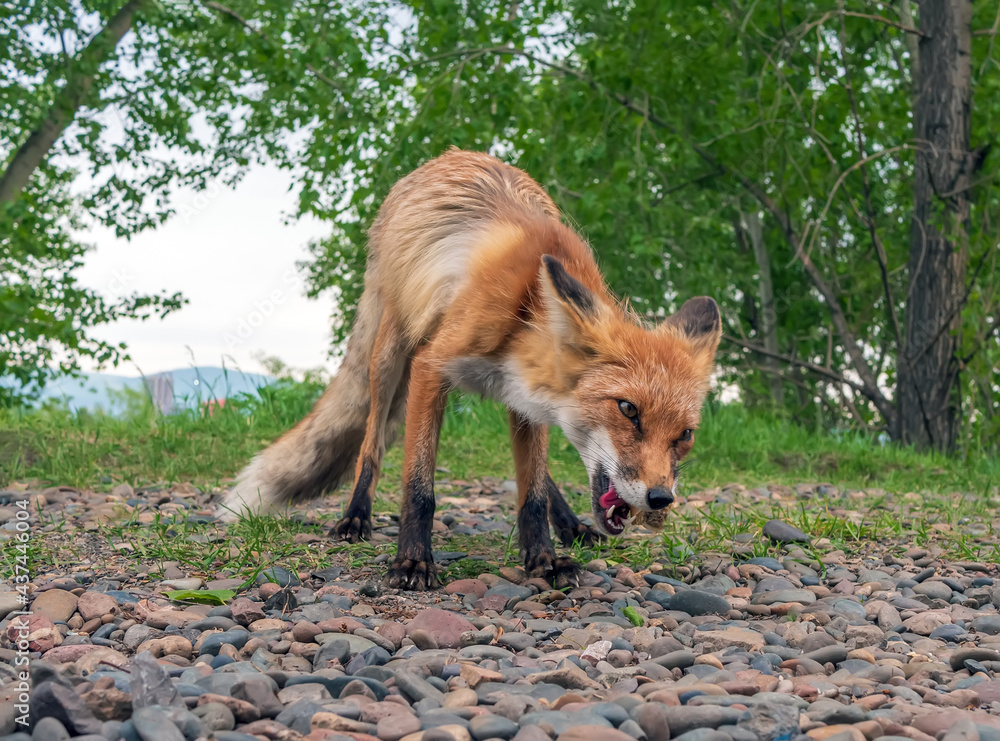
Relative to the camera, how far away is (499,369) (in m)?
3.83

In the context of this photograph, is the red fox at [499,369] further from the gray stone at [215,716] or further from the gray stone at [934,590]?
the gray stone at [215,716]

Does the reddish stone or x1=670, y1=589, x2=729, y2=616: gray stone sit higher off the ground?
x1=670, y1=589, x2=729, y2=616: gray stone

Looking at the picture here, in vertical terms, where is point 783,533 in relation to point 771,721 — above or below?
above

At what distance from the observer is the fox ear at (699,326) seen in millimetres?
3734

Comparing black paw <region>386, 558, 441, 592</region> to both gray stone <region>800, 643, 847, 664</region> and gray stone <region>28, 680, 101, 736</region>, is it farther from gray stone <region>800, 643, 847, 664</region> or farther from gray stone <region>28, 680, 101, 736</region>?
gray stone <region>28, 680, 101, 736</region>

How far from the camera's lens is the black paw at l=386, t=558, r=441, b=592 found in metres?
3.57

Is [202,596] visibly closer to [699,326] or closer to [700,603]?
[700,603]

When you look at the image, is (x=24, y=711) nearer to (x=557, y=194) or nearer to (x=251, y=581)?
(x=251, y=581)

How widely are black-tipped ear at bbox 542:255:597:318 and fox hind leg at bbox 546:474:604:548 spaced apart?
Result: 1513 mm

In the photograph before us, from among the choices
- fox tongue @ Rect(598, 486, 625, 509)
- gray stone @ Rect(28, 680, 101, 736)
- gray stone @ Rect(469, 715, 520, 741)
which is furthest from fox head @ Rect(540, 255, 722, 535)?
gray stone @ Rect(28, 680, 101, 736)

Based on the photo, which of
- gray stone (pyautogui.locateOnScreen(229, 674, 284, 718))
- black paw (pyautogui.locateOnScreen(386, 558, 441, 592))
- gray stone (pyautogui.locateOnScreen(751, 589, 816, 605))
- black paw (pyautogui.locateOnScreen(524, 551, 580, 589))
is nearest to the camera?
gray stone (pyautogui.locateOnScreen(229, 674, 284, 718))

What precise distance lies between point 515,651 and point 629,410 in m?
1.01

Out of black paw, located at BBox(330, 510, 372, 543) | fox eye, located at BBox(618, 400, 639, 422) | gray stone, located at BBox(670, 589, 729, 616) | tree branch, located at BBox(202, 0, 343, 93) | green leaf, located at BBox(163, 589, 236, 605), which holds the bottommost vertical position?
green leaf, located at BBox(163, 589, 236, 605)
